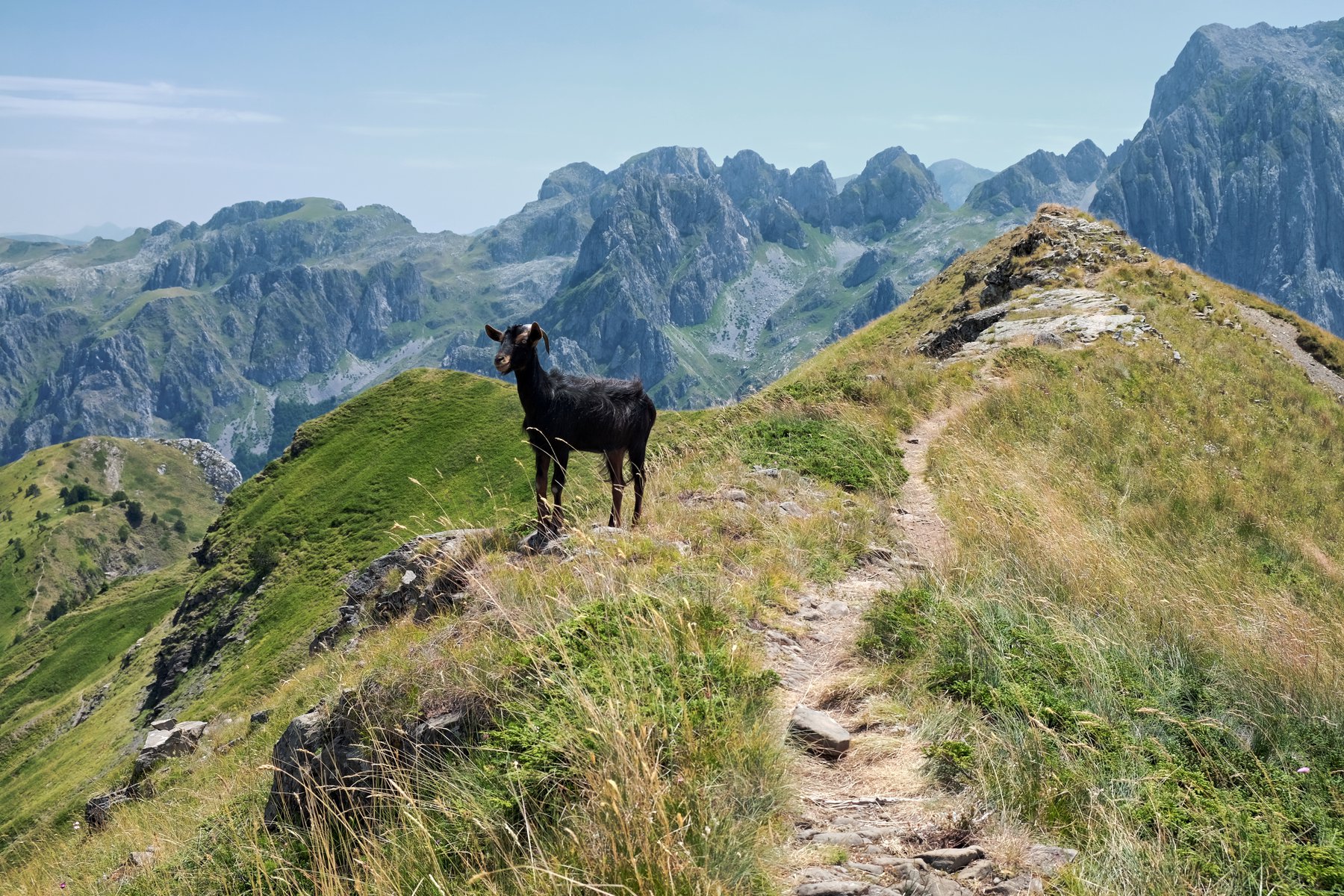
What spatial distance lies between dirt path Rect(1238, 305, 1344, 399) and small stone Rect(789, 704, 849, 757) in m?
34.3

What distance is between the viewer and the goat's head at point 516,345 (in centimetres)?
1096

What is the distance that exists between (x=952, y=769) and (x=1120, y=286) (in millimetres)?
38114

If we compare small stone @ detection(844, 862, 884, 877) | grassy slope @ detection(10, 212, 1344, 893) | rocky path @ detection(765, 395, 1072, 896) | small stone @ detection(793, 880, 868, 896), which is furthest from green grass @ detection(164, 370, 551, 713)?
small stone @ detection(793, 880, 868, 896)

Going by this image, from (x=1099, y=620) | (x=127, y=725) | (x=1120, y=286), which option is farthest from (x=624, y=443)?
(x=127, y=725)

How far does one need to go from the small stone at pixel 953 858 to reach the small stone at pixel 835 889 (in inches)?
22.4

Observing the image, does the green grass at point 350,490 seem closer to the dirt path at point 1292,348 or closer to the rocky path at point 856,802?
the dirt path at point 1292,348

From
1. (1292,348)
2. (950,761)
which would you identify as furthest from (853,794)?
(1292,348)

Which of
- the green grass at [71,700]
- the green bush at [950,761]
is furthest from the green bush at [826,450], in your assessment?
the green grass at [71,700]

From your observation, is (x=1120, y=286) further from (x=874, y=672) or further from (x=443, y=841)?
(x=443, y=841)

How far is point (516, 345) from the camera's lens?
11.2 m

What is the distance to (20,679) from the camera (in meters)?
107

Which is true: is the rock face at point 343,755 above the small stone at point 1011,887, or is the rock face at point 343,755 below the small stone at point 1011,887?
below

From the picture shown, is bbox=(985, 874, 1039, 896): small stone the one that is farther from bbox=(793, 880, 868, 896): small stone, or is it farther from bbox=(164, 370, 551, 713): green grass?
bbox=(164, 370, 551, 713): green grass

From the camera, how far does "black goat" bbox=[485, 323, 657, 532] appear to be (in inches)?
444
